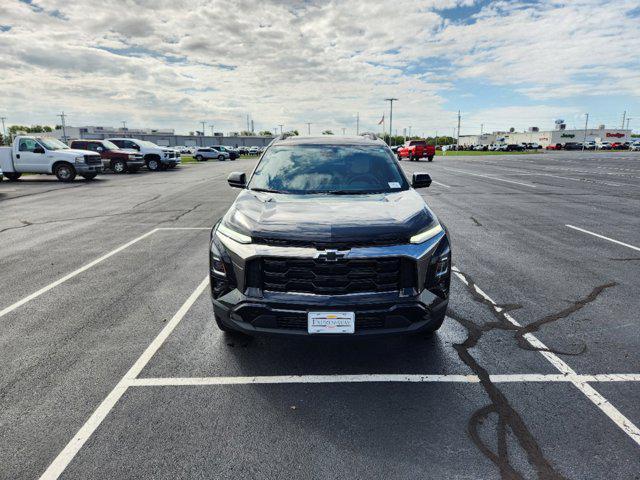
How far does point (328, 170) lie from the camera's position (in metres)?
4.48

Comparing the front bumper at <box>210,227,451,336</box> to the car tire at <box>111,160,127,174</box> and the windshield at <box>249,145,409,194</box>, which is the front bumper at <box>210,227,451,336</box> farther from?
the car tire at <box>111,160,127,174</box>

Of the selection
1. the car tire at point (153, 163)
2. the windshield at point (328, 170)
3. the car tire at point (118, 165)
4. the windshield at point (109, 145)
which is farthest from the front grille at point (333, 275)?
the car tire at point (153, 163)

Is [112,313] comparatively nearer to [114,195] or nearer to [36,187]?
[114,195]

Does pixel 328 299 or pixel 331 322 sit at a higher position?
pixel 328 299

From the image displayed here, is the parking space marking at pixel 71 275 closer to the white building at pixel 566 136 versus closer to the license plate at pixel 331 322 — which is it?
the license plate at pixel 331 322

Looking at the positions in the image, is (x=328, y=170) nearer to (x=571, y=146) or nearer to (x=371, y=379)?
(x=371, y=379)

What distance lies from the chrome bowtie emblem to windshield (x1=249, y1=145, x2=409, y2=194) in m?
1.22

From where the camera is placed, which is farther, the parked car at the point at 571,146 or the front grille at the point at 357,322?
the parked car at the point at 571,146

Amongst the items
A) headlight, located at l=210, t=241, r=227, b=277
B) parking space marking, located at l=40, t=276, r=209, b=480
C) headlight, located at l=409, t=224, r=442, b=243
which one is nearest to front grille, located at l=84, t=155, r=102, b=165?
parking space marking, located at l=40, t=276, r=209, b=480

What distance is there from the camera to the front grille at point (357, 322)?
2965 millimetres

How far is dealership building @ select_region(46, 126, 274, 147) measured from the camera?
110969mm

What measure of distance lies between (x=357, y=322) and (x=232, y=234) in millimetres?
1178

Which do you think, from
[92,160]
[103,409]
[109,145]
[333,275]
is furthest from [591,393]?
[109,145]

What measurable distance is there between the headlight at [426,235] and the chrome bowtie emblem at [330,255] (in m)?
0.56
